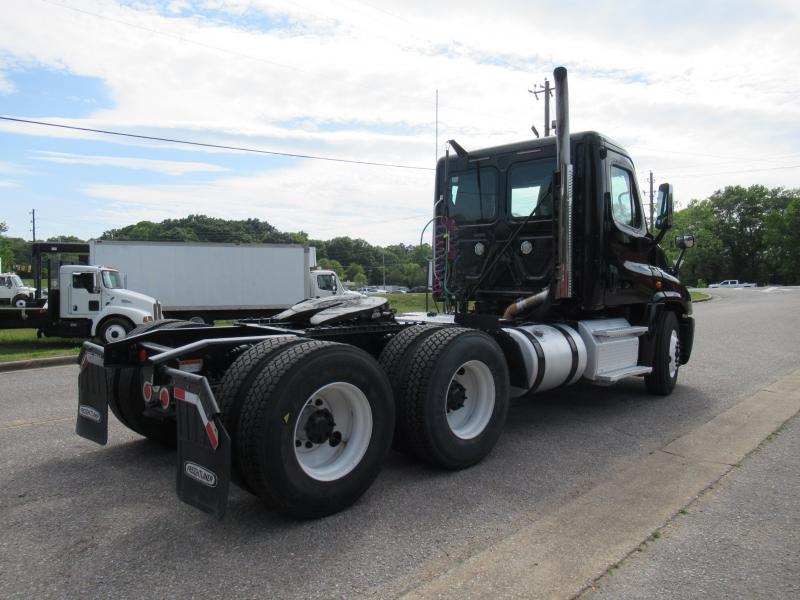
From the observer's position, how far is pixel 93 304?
15.3 m

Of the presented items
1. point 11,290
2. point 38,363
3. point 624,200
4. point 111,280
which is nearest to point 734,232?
point 11,290

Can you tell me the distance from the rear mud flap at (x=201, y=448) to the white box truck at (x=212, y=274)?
15.6 metres

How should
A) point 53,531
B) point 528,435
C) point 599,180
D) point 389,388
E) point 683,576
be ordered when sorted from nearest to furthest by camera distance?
point 683,576 < point 53,531 < point 389,388 < point 528,435 < point 599,180

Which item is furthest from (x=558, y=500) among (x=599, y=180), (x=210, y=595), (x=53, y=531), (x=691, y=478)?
(x=599, y=180)

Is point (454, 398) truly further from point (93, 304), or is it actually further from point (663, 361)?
point (93, 304)

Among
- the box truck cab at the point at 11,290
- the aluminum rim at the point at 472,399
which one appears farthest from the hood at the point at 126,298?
the box truck cab at the point at 11,290

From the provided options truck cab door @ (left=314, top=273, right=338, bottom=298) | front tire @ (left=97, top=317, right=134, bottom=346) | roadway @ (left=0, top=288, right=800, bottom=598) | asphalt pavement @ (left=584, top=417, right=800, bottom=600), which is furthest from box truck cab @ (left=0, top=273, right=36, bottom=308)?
asphalt pavement @ (left=584, top=417, right=800, bottom=600)

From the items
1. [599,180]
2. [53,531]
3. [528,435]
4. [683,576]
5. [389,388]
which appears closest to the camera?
[683,576]

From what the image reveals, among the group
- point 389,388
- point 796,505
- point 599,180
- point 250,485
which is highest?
point 599,180

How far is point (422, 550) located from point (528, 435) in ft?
8.34

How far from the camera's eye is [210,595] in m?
2.76

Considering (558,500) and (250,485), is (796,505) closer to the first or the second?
(558,500)

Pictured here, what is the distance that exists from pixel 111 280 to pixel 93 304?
32.4 inches

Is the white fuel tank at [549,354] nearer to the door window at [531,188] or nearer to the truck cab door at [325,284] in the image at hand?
the door window at [531,188]
